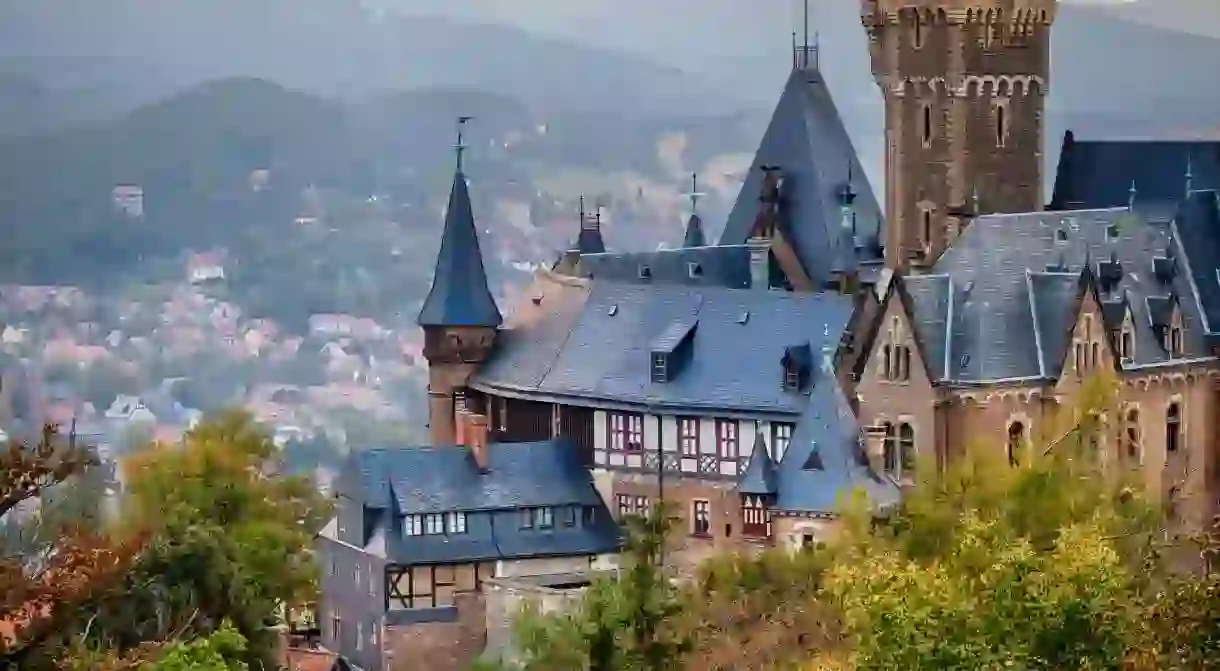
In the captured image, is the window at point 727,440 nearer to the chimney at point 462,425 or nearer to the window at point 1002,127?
the chimney at point 462,425

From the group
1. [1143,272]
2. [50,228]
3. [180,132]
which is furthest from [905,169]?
[180,132]

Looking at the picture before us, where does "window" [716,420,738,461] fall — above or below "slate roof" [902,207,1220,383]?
below

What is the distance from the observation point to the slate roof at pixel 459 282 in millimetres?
75312

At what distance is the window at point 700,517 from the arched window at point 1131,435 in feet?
32.2

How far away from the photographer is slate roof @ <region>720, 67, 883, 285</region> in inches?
3110

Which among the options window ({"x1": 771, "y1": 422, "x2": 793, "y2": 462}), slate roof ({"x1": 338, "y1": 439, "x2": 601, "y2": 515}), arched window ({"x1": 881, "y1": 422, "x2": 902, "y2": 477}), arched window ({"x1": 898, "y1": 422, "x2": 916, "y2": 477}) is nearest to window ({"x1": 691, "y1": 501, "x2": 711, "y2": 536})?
window ({"x1": 771, "y1": 422, "x2": 793, "y2": 462})

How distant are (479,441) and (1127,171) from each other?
18081 millimetres

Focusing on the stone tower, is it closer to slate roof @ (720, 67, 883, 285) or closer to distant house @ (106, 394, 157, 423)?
Result: slate roof @ (720, 67, 883, 285)

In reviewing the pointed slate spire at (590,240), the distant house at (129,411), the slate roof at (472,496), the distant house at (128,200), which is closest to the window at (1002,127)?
the slate roof at (472,496)

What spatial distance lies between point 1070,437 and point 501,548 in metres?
14.4

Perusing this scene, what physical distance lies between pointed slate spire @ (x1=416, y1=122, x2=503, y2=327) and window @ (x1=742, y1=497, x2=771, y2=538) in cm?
1263

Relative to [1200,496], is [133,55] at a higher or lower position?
higher

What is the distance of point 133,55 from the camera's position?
136 m

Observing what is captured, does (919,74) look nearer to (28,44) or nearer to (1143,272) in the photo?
(1143,272)
